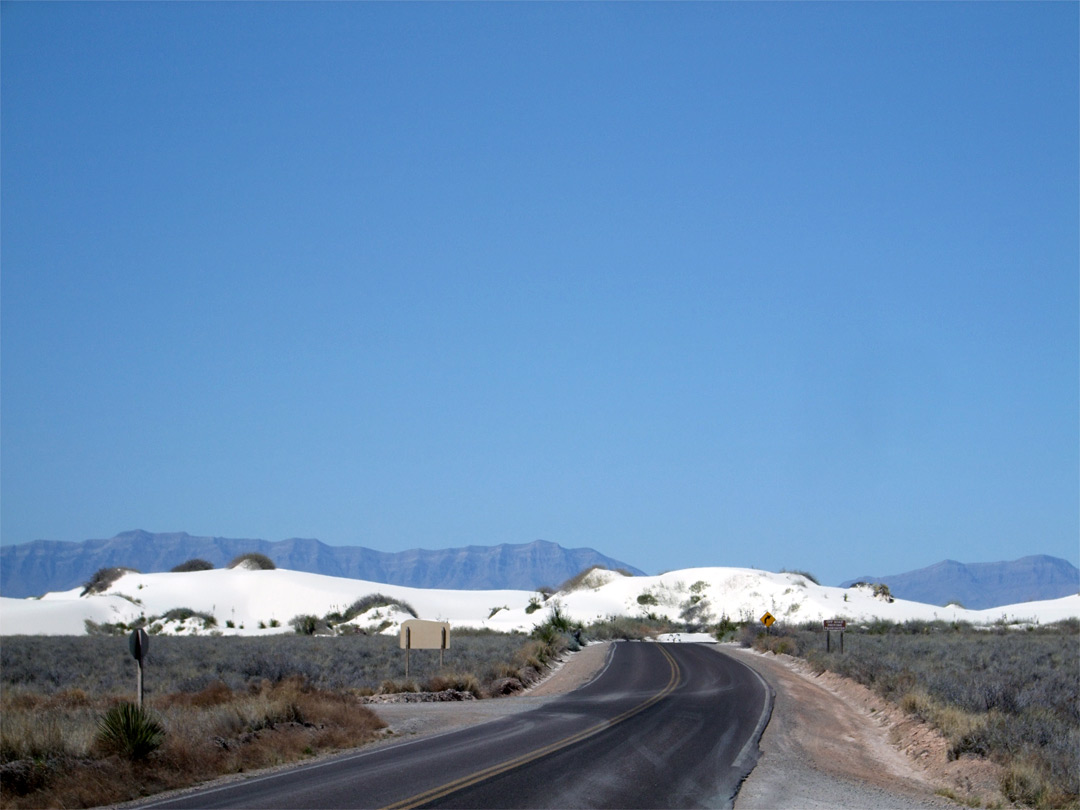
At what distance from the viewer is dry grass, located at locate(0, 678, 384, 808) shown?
42.8 ft

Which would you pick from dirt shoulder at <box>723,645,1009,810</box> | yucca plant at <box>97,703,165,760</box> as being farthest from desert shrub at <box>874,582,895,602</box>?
yucca plant at <box>97,703,165,760</box>

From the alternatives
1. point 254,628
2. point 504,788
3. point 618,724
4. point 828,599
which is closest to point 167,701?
point 618,724

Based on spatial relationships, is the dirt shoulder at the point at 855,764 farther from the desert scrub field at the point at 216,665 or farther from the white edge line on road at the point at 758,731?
the desert scrub field at the point at 216,665

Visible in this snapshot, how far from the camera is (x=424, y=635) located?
94.0 ft

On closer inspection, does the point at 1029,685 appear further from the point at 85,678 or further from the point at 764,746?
the point at 85,678

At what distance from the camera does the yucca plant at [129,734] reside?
14.4 metres

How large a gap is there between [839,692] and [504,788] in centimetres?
1931

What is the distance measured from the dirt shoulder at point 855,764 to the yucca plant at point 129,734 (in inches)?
346

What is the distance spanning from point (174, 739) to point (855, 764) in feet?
38.0

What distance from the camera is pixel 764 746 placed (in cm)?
1755

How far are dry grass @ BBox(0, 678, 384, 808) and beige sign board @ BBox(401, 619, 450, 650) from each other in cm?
595

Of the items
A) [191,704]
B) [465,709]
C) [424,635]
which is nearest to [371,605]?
[424,635]

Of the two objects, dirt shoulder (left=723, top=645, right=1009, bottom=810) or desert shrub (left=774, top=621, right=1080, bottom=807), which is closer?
dirt shoulder (left=723, top=645, right=1009, bottom=810)

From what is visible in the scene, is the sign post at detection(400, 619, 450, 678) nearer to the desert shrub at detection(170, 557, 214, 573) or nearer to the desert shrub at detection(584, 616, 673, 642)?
the desert shrub at detection(584, 616, 673, 642)
